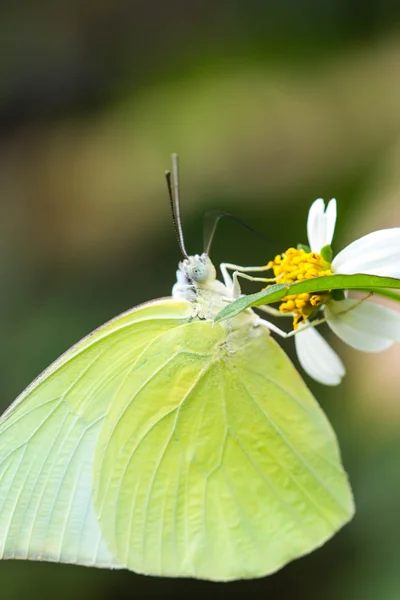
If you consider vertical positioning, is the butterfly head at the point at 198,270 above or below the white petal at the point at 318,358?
above

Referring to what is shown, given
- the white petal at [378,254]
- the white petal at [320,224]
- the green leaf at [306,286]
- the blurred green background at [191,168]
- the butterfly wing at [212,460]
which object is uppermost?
the blurred green background at [191,168]

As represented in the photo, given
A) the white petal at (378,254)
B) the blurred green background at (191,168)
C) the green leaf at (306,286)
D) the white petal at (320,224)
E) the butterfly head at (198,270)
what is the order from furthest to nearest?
the blurred green background at (191,168), the butterfly head at (198,270), the white petal at (320,224), the white petal at (378,254), the green leaf at (306,286)

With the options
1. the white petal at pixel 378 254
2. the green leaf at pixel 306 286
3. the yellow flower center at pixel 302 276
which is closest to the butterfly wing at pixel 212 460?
the yellow flower center at pixel 302 276

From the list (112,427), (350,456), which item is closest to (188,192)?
(350,456)

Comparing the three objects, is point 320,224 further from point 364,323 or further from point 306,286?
point 306,286

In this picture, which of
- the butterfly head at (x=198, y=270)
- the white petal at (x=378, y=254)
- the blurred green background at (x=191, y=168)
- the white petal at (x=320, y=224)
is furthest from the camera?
the blurred green background at (x=191, y=168)

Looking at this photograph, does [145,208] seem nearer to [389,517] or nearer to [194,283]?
[389,517]

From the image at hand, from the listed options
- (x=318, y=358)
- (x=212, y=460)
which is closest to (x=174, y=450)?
(x=212, y=460)

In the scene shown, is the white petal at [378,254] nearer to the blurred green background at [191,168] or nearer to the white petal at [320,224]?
the white petal at [320,224]
